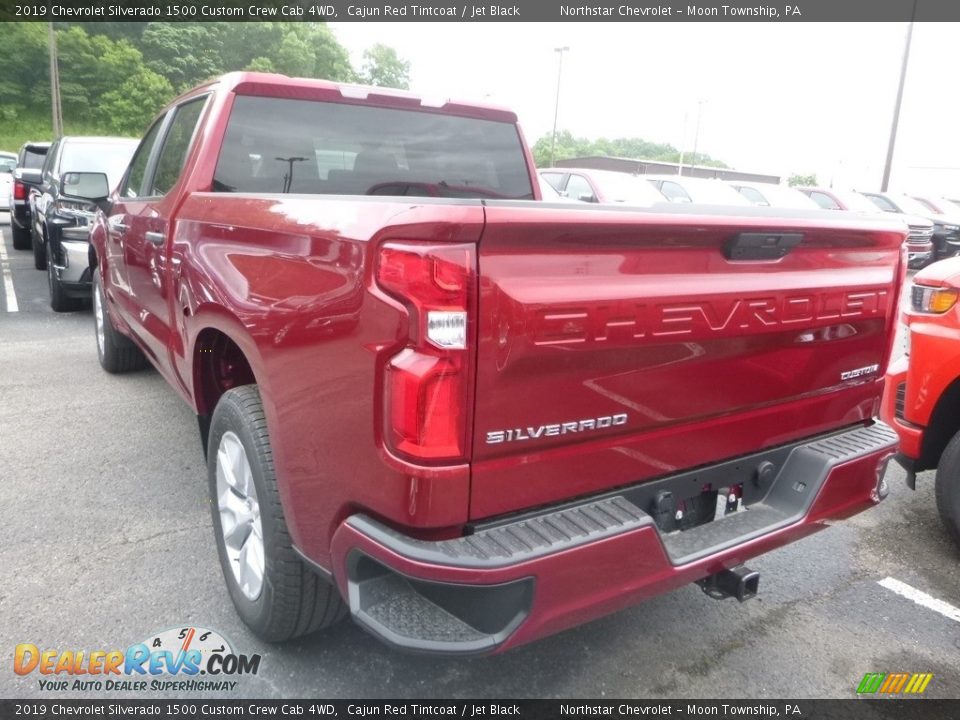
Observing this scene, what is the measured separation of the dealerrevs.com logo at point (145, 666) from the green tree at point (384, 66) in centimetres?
8481

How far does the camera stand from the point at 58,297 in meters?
7.93

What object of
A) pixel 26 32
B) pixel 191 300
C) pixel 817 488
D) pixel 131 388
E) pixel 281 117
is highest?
pixel 26 32

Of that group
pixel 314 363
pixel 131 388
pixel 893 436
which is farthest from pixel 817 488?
pixel 131 388

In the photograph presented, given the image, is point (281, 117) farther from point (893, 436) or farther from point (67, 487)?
point (893, 436)

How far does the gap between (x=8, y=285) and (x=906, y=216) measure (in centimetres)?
1727

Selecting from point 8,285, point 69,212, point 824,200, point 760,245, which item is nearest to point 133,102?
point 8,285

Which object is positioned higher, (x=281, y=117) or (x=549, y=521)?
(x=281, y=117)

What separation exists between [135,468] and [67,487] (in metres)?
0.35

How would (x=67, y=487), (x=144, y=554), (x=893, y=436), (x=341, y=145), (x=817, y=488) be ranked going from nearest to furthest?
(x=817, y=488) → (x=893, y=436) → (x=144, y=554) → (x=341, y=145) → (x=67, y=487)

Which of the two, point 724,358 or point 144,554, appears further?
point 144,554

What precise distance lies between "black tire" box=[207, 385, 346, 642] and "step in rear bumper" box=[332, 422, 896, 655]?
1.29 ft

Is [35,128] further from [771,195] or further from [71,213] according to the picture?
[71,213]

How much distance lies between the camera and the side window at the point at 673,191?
1487 centimetres

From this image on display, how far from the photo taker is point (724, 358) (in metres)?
2.08
